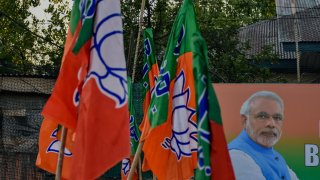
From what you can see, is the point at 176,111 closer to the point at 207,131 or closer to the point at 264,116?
the point at 264,116

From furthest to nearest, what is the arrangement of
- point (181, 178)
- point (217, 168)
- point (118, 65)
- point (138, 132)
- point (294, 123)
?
point (138, 132), point (294, 123), point (181, 178), point (118, 65), point (217, 168)

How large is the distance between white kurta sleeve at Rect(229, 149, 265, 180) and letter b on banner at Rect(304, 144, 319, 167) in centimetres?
386

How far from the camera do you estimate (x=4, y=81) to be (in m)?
13.6

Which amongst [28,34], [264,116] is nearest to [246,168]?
[264,116]

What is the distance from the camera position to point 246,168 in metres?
5.91

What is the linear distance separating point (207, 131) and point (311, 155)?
5.07 metres

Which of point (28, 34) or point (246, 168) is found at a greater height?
point (28, 34)

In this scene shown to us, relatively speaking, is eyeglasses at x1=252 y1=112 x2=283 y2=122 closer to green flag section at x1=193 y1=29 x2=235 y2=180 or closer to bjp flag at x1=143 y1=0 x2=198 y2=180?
bjp flag at x1=143 y1=0 x2=198 y2=180

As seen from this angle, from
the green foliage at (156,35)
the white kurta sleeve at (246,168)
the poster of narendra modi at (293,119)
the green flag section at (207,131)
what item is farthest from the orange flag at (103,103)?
the green foliage at (156,35)

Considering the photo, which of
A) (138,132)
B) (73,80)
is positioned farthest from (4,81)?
(73,80)

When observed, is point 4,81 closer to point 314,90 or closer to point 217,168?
point 314,90

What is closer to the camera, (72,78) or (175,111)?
(72,78)

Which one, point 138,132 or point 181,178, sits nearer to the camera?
point 181,178

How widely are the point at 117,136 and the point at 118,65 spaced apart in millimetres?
497
